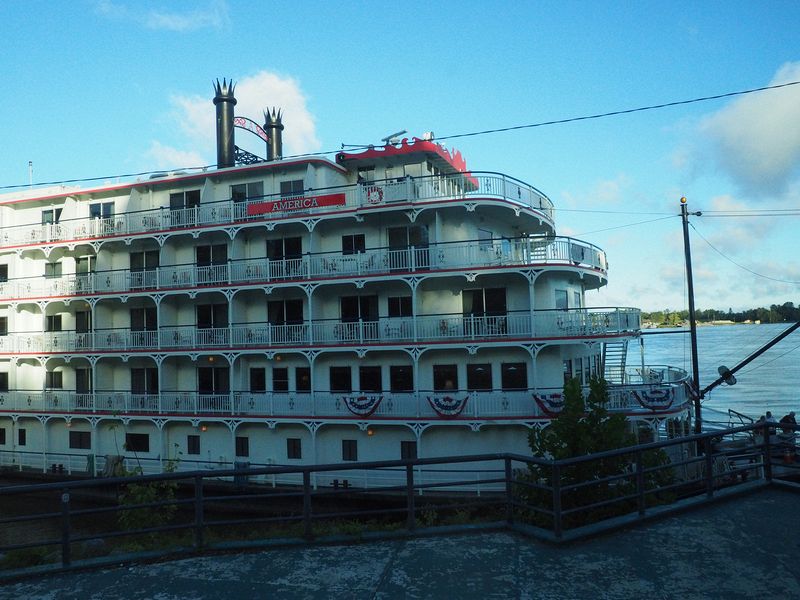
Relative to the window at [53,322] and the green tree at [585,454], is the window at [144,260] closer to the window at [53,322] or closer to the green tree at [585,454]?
the window at [53,322]

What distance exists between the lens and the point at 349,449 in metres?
25.5

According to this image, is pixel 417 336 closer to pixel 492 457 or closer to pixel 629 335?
pixel 629 335

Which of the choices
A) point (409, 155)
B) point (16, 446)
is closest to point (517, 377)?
point (409, 155)

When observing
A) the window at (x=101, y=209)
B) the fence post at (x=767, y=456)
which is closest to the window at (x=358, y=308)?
the window at (x=101, y=209)

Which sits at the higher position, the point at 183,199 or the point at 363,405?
the point at 183,199

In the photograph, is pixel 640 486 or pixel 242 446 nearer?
pixel 640 486

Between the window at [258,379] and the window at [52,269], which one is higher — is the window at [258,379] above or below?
below

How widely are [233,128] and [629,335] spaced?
72.3 feet

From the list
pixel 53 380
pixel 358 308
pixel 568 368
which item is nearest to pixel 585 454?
pixel 568 368

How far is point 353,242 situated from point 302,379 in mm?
6300

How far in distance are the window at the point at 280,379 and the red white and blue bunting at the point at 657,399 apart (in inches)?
563

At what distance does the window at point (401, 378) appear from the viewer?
25234mm

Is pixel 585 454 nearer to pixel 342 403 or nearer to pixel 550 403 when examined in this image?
pixel 550 403

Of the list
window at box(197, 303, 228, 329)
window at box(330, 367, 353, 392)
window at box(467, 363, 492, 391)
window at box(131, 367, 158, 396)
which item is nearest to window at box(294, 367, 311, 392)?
window at box(330, 367, 353, 392)
